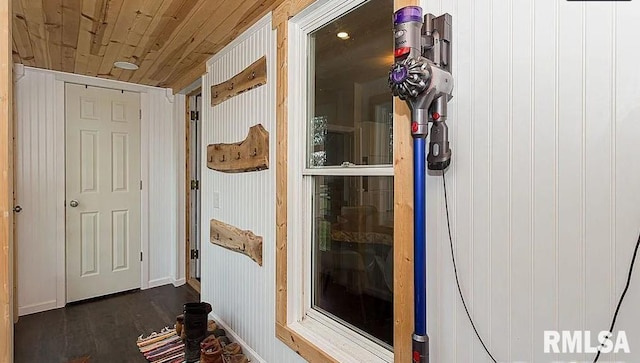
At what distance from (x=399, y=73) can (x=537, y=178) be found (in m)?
0.52

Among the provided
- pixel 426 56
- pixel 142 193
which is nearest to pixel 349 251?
pixel 426 56

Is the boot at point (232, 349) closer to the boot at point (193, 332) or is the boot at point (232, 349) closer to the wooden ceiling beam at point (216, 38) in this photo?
the boot at point (193, 332)

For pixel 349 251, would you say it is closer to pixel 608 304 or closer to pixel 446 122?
pixel 446 122

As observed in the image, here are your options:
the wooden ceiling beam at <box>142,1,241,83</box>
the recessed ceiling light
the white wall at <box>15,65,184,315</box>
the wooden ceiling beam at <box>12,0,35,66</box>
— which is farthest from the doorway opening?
the wooden ceiling beam at <box>12,0,35,66</box>

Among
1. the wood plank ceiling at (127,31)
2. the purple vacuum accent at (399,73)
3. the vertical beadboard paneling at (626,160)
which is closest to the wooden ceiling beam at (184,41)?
the wood plank ceiling at (127,31)

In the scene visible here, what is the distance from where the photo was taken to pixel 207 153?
3006mm

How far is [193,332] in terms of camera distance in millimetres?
2420

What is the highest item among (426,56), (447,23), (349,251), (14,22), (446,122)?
(14,22)

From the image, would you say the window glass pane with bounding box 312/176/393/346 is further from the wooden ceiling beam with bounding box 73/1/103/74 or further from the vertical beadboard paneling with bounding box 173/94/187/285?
the vertical beadboard paneling with bounding box 173/94/187/285

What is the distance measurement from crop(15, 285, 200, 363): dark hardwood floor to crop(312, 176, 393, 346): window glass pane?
1.54 meters

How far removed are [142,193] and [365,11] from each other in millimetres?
3263

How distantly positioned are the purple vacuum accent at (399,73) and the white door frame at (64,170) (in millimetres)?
3495

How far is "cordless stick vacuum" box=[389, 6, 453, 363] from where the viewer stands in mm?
1142

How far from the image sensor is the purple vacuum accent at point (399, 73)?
44.1 inches
